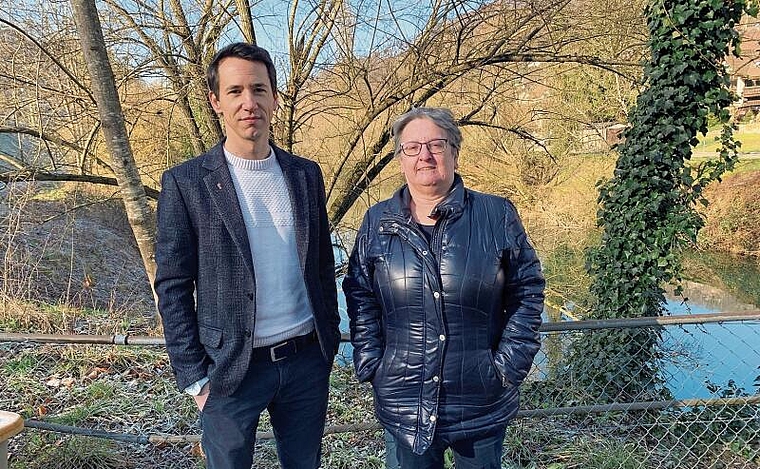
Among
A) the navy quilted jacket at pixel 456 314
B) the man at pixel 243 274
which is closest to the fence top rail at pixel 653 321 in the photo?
the navy quilted jacket at pixel 456 314

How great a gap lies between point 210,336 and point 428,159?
96 centimetres

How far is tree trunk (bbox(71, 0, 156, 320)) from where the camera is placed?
3.38 m

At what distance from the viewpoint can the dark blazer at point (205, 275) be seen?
175 centimetres

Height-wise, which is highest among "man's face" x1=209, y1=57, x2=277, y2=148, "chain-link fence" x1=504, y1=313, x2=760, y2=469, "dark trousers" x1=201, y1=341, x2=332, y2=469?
"man's face" x1=209, y1=57, x2=277, y2=148

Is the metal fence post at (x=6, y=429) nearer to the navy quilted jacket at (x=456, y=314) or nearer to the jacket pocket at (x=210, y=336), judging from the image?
the jacket pocket at (x=210, y=336)

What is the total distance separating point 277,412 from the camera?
79.7 inches

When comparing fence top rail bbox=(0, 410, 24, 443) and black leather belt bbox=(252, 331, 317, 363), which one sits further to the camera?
black leather belt bbox=(252, 331, 317, 363)

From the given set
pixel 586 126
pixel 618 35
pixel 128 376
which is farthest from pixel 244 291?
pixel 586 126

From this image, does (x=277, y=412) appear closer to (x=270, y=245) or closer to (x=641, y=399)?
(x=270, y=245)

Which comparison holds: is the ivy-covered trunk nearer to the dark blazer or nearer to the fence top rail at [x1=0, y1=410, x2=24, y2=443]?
the dark blazer

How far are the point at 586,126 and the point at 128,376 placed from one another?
569cm

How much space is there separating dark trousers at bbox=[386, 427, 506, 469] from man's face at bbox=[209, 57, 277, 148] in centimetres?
125

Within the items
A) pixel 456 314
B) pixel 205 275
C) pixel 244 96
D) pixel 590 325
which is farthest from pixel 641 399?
pixel 244 96

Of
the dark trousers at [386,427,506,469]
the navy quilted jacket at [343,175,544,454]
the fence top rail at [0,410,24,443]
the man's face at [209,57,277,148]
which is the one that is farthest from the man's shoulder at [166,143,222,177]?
the dark trousers at [386,427,506,469]
